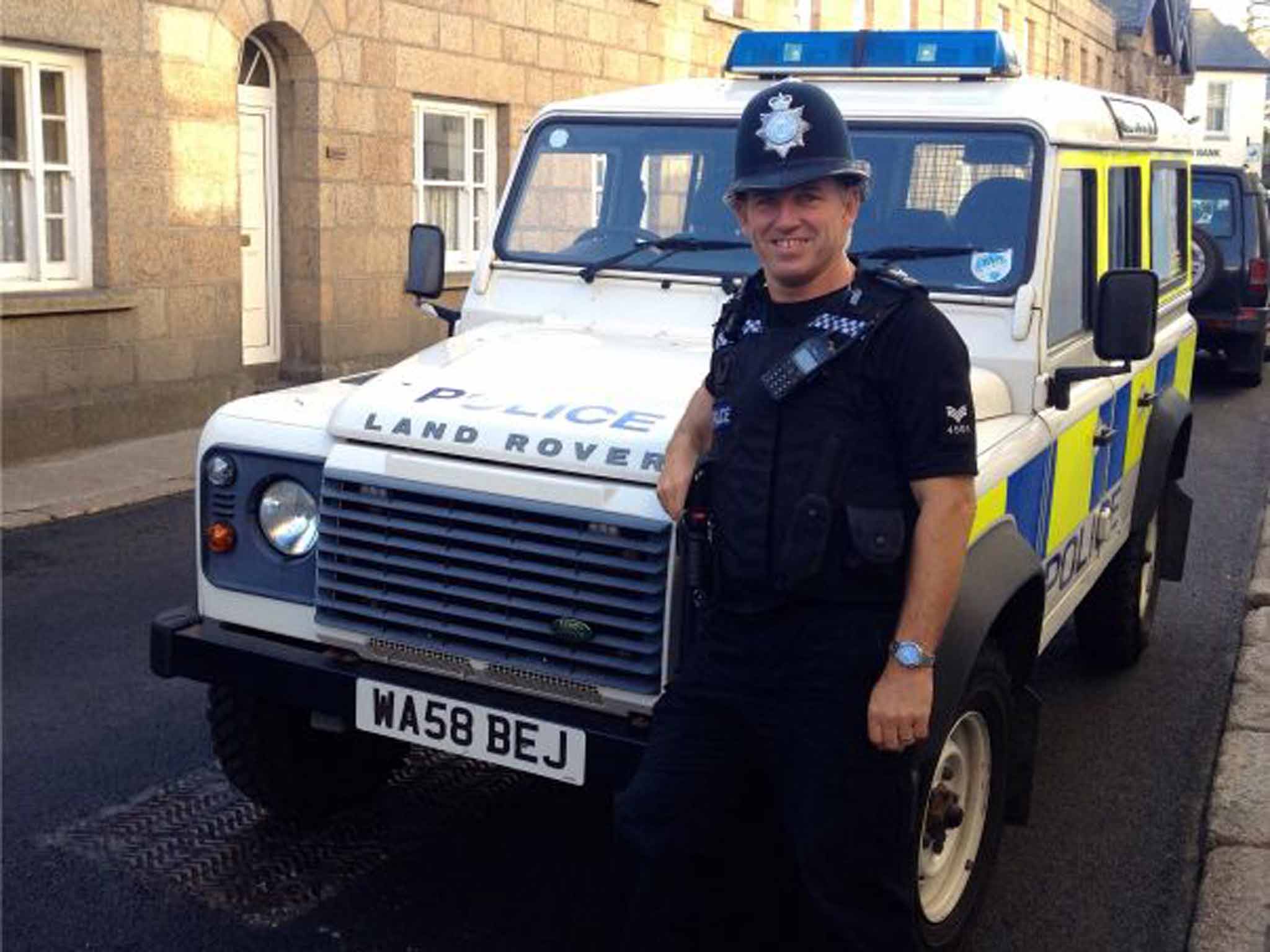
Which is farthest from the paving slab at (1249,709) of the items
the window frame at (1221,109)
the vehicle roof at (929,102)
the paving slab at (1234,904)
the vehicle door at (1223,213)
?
the window frame at (1221,109)

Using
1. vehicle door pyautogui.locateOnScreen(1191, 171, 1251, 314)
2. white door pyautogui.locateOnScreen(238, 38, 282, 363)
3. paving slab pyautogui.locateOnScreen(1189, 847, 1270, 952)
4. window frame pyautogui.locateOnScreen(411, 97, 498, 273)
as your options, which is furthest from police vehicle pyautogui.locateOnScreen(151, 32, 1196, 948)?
vehicle door pyautogui.locateOnScreen(1191, 171, 1251, 314)

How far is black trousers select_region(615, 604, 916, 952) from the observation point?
2.93 meters

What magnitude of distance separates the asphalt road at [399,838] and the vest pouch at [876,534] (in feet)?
5.19

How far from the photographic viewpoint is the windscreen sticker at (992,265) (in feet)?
14.5

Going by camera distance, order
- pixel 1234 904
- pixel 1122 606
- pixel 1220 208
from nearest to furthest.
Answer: pixel 1234 904
pixel 1122 606
pixel 1220 208

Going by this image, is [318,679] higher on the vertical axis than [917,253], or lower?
lower

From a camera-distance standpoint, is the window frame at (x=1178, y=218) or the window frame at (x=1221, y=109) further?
the window frame at (x=1221, y=109)

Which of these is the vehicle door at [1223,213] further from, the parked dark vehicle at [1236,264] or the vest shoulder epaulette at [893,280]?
the vest shoulder epaulette at [893,280]

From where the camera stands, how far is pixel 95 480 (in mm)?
9883

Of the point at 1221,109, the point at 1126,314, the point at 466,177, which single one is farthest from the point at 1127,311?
the point at 1221,109

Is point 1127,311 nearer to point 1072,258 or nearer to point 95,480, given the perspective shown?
point 1072,258

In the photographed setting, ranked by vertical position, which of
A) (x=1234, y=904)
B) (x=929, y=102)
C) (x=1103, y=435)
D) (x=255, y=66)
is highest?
(x=255, y=66)

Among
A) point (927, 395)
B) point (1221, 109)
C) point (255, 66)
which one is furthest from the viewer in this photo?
point (1221, 109)

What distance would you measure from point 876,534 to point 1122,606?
3.61 m
